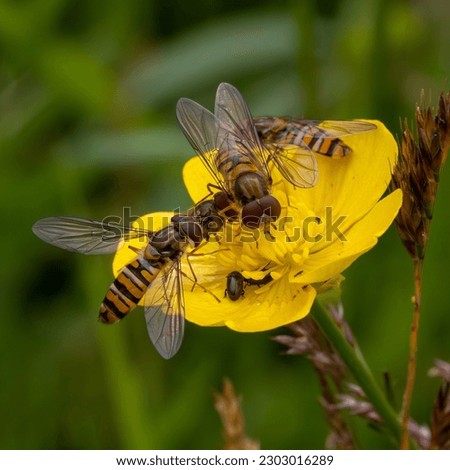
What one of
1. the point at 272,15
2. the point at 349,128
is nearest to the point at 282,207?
the point at 349,128

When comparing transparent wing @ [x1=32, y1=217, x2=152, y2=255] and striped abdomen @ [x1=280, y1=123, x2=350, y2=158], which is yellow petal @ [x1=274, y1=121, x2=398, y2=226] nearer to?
striped abdomen @ [x1=280, y1=123, x2=350, y2=158]

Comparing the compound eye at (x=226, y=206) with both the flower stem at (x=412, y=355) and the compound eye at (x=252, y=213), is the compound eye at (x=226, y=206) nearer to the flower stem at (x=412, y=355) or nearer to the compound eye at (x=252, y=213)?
the compound eye at (x=252, y=213)

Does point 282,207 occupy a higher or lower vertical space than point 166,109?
higher

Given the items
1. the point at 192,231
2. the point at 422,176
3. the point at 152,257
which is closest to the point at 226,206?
the point at 192,231

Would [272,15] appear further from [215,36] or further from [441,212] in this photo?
[441,212]

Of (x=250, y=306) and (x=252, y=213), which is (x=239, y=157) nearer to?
(x=252, y=213)

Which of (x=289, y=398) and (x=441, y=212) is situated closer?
(x=289, y=398)

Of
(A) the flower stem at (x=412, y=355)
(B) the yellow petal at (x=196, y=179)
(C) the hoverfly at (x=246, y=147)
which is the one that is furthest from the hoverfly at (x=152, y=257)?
(A) the flower stem at (x=412, y=355)
